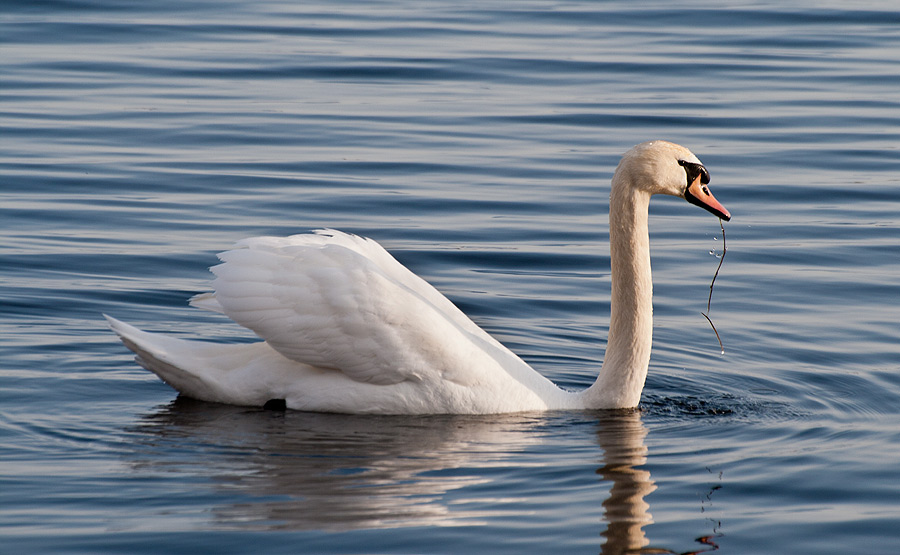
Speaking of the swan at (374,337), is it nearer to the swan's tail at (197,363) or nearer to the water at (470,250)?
the swan's tail at (197,363)

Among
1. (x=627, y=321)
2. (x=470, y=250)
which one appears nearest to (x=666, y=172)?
(x=627, y=321)

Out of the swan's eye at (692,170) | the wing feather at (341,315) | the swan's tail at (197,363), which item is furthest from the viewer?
the swan's eye at (692,170)

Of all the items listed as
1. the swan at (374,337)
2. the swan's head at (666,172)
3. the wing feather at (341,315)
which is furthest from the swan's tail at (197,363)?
the swan's head at (666,172)

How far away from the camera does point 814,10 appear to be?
2500cm

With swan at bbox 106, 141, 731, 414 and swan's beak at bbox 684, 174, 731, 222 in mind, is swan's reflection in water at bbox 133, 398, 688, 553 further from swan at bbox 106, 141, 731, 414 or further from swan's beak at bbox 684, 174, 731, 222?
swan's beak at bbox 684, 174, 731, 222

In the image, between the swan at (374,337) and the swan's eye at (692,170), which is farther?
the swan's eye at (692,170)

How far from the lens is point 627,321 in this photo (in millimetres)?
8664

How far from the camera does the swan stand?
799 centimetres

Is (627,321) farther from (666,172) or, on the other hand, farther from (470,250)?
(470,250)

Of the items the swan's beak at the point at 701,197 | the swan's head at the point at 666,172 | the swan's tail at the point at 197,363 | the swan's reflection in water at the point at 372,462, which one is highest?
the swan's head at the point at 666,172

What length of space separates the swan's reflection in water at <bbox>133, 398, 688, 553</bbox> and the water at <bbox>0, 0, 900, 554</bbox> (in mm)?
24

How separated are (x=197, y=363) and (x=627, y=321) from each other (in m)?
2.43

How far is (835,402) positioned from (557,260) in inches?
146

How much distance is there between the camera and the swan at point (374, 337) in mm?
7992
